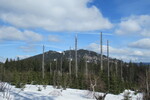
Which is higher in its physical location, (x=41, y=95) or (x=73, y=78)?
(x=41, y=95)

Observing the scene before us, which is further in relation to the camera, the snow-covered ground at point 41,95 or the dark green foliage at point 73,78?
the dark green foliage at point 73,78

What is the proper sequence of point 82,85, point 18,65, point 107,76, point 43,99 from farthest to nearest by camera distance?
point 18,65 < point 82,85 < point 107,76 < point 43,99

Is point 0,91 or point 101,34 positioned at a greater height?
point 101,34

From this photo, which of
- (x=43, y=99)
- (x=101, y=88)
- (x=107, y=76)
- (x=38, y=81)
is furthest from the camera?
(x=38, y=81)

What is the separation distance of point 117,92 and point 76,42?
13.6 m

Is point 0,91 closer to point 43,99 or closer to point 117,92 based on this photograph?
point 43,99

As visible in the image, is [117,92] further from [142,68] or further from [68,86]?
[142,68]

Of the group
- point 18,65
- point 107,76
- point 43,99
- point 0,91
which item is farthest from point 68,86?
point 18,65

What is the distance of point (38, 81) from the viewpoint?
34031 millimetres

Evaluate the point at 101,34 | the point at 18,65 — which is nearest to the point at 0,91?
the point at 101,34

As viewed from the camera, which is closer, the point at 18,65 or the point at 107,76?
the point at 107,76

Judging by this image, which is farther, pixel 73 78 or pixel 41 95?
pixel 73 78

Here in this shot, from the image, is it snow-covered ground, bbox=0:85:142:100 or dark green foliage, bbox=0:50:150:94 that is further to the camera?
dark green foliage, bbox=0:50:150:94

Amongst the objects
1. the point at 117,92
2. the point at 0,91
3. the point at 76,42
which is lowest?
the point at 117,92
